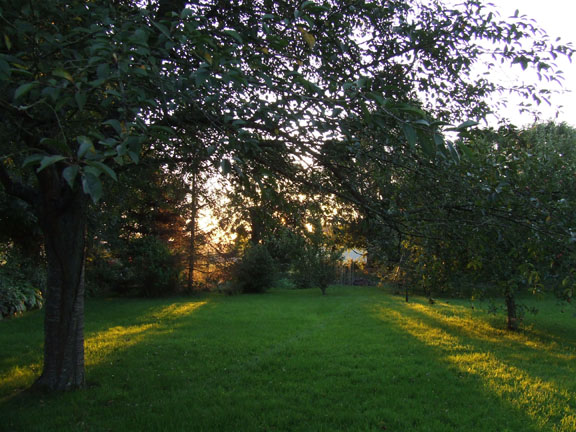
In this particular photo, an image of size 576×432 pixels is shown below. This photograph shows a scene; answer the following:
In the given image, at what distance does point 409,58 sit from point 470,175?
2461 mm

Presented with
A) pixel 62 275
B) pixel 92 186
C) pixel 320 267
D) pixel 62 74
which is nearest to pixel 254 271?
pixel 320 267

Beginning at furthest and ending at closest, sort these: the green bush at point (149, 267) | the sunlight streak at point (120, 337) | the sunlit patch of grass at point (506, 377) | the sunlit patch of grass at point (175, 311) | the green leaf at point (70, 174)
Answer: the green bush at point (149, 267)
the sunlit patch of grass at point (175, 311)
the sunlight streak at point (120, 337)
the sunlit patch of grass at point (506, 377)
the green leaf at point (70, 174)

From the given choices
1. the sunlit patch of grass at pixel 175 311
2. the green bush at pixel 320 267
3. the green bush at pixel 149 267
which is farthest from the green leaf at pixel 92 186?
the green bush at pixel 320 267

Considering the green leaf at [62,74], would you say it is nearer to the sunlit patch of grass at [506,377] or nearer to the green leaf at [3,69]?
the green leaf at [3,69]

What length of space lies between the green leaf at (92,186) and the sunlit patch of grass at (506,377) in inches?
228

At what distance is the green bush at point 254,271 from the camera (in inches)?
928

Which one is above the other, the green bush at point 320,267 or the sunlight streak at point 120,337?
the green bush at point 320,267

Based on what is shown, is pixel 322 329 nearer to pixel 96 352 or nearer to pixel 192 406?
pixel 96 352

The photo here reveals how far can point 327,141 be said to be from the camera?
445 centimetres

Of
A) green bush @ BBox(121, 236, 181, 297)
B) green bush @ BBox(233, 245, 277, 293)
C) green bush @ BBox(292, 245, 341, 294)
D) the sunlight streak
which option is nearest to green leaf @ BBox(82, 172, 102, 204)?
the sunlight streak

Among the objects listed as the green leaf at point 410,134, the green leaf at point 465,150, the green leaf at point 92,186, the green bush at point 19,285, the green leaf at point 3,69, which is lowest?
the green bush at point 19,285

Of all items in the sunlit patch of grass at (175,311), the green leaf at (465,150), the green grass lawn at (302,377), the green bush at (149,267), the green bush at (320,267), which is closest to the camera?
the green leaf at (465,150)

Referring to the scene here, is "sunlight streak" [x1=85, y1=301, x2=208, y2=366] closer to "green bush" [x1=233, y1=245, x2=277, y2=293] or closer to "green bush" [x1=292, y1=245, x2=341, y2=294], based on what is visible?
"green bush" [x1=233, y1=245, x2=277, y2=293]

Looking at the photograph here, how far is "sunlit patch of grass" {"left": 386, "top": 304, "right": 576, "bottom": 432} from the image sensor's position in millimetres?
5438
